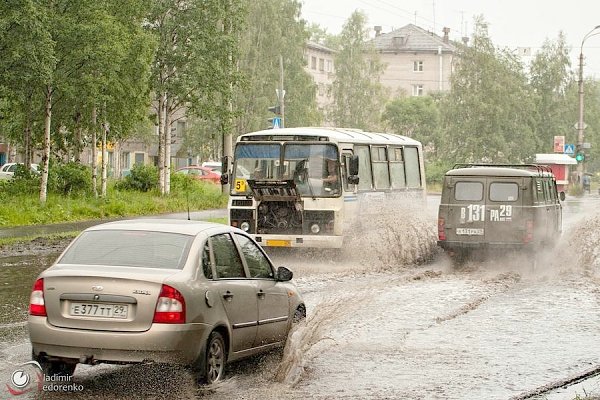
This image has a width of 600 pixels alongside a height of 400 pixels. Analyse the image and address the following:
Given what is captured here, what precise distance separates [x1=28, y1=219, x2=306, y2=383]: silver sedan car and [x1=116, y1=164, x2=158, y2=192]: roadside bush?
3500cm

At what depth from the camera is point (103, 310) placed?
8797mm

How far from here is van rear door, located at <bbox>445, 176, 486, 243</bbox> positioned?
22500 millimetres

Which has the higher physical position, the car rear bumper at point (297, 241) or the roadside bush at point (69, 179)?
the roadside bush at point (69, 179)

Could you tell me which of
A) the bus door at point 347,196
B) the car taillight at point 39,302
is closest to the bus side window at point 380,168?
the bus door at point 347,196

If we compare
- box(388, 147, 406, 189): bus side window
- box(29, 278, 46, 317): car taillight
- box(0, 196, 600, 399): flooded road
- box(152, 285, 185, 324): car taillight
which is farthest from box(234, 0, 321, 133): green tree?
box(152, 285, 185, 324): car taillight

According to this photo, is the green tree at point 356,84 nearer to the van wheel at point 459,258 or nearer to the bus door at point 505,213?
the van wheel at point 459,258

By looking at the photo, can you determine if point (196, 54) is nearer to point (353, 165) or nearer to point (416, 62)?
point (353, 165)

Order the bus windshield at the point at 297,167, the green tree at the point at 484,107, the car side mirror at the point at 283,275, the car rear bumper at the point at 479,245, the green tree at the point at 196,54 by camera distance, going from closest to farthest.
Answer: the car side mirror at the point at 283,275 < the car rear bumper at the point at 479,245 < the bus windshield at the point at 297,167 < the green tree at the point at 196,54 < the green tree at the point at 484,107

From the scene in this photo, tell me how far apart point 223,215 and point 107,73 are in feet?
22.4

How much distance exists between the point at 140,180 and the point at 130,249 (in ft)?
117

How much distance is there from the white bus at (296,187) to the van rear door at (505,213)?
2783 millimetres

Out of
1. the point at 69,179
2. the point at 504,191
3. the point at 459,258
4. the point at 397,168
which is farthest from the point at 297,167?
the point at 69,179

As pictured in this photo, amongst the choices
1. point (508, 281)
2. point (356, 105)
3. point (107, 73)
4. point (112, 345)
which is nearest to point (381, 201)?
point (508, 281)

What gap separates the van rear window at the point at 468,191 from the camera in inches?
894
